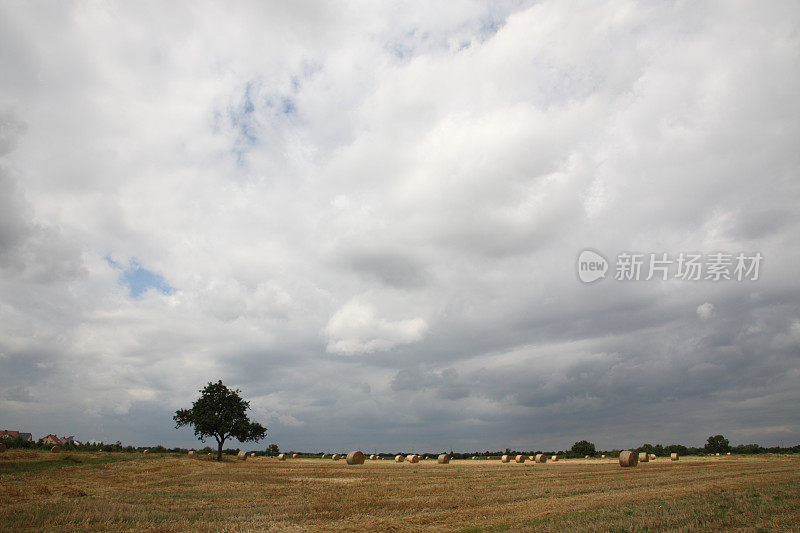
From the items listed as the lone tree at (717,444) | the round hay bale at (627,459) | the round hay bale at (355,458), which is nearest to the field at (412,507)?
the round hay bale at (627,459)

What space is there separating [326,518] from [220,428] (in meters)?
60.3

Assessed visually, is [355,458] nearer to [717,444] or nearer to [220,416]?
[220,416]

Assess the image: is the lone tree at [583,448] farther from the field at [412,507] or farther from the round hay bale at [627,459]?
the field at [412,507]

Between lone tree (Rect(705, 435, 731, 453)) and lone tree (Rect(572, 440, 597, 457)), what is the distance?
54163 millimetres

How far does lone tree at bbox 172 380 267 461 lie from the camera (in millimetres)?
69625

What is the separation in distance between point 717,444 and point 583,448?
66071mm

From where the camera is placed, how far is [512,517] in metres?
16.3

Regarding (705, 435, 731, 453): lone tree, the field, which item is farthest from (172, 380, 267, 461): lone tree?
(705, 435, 731, 453): lone tree

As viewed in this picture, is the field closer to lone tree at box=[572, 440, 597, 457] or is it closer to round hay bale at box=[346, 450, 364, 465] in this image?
round hay bale at box=[346, 450, 364, 465]

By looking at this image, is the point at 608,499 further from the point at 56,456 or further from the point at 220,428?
the point at 220,428

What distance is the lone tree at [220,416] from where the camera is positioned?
69625 millimetres

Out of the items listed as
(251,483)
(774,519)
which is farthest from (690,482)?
(251,483)

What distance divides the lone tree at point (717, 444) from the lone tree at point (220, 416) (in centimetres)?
14165

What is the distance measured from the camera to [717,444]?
154m
